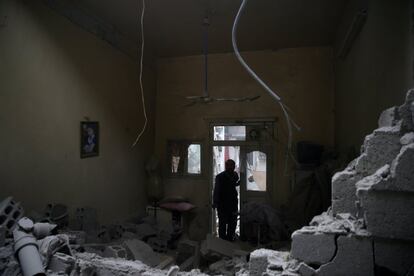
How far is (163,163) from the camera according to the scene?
777 centimetres

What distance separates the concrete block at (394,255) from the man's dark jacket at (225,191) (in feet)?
15.3

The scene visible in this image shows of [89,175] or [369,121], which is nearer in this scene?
[369,121]

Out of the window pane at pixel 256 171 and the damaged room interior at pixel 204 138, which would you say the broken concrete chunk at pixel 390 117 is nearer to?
A: the damaged room interior at pixel 204 138

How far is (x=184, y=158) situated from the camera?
7.66 m

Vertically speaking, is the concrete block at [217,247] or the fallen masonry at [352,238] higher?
the fallen masonry at [352,238]

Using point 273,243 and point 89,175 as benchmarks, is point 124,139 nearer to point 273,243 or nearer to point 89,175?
point 89,175

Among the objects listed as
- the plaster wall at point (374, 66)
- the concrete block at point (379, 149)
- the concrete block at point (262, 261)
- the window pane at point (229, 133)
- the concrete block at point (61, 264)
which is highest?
the plaster wall at point (374, 66)

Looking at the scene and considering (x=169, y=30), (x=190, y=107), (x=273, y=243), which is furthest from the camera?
(x=190, y=107)

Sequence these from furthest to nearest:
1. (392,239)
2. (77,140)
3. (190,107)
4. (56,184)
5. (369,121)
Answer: (190,107)
(77,140)
(56,184)
(369,121)
(392,239)

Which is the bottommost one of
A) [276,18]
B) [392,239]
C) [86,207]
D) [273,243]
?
[273,243]

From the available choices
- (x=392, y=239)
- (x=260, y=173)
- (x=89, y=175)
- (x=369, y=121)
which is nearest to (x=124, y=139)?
(x=89, y=175)

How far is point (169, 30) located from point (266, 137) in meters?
3.18

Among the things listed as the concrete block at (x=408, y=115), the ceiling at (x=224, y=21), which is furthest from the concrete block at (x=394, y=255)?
the ceiling at (x=224, y=21)

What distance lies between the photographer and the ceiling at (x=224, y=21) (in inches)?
193
